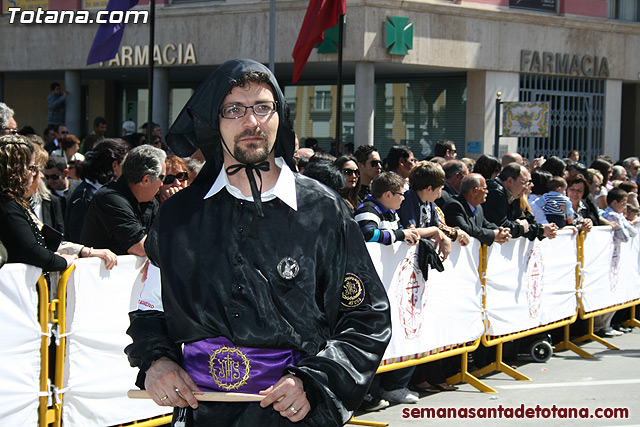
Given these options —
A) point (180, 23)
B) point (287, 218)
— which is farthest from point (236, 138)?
point (180, 23)

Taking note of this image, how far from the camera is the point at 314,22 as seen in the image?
11.5 metres

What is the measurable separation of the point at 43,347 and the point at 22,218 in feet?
2.42

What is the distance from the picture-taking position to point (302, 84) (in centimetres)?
2494

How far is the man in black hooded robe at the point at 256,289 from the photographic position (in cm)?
270

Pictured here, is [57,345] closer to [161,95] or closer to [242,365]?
[242,365]

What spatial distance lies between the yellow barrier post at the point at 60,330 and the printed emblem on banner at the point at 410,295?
9.15 feet

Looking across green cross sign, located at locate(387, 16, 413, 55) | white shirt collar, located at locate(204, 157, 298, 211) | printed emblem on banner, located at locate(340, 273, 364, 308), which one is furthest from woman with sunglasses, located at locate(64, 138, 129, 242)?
green cross sign, located at locate(387, 16, 413, 55)

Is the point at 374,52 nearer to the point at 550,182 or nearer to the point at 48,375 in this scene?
the point at 550,182

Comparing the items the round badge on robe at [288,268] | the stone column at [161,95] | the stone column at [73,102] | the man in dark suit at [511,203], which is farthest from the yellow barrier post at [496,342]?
the stone column at [73,102]

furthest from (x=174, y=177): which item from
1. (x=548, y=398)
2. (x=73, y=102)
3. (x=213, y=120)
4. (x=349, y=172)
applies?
(x=73, y=102)

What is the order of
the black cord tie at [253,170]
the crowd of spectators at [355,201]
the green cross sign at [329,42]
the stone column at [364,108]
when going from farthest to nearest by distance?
the stone column at [364,108], the green cross sign at [329,42], the crowd of spectators at [355,201], the black cord tie at [253,170]

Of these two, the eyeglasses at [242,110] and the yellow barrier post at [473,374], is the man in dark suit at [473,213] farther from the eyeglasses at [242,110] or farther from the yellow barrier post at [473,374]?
the eyeglasses at [242,110]

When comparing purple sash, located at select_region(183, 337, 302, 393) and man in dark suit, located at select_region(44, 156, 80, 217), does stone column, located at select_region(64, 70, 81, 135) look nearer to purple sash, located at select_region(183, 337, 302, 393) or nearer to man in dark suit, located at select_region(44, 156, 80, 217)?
man in dark suit, located at select_region(44, 156, 80, 217)

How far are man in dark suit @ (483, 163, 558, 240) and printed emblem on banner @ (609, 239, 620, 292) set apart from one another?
6.17 ft
